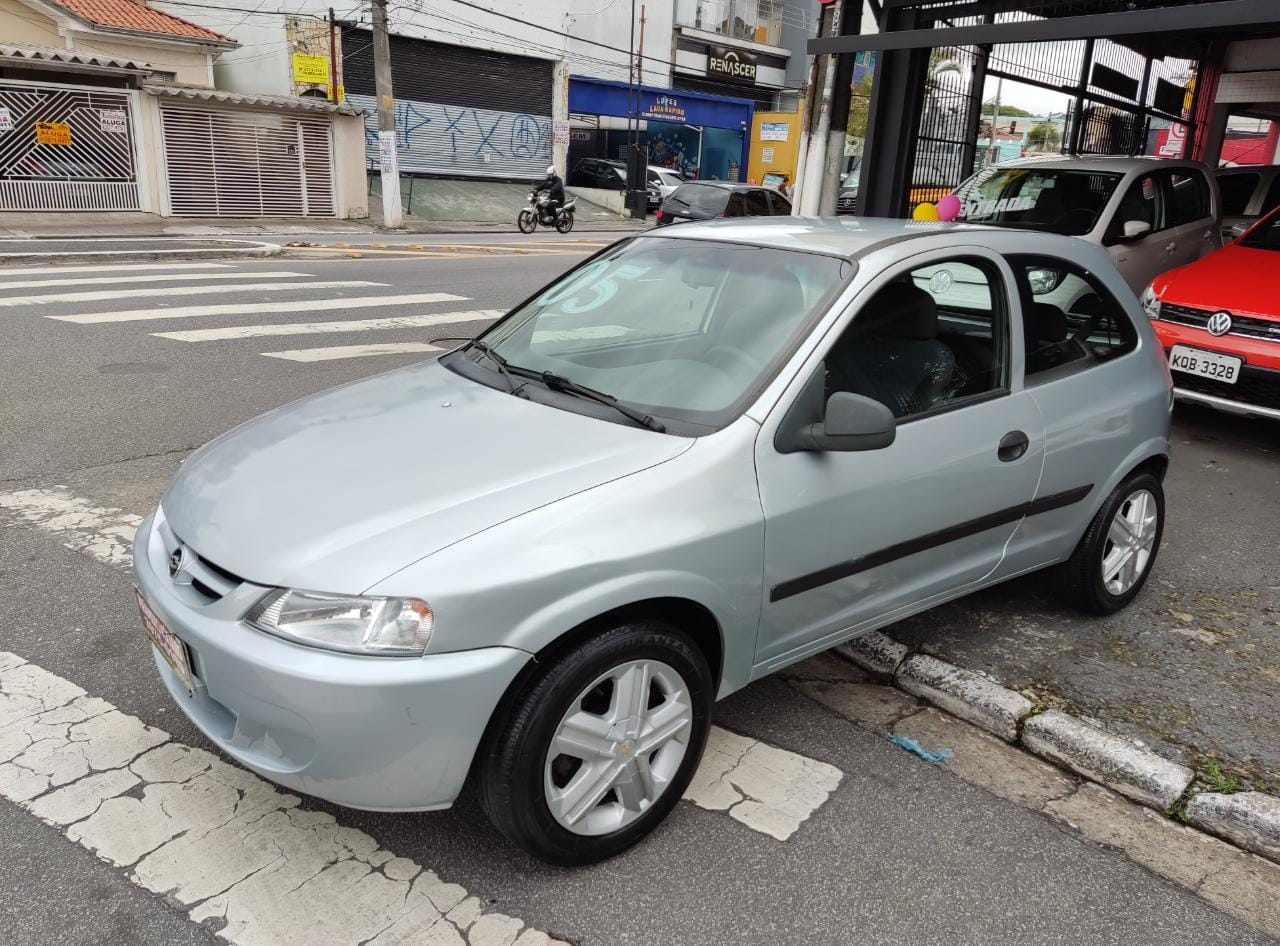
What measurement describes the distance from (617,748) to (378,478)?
94 centimetres

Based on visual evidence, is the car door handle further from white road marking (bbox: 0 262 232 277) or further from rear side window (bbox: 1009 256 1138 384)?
white road marking (bbox: 0 262 232 277)

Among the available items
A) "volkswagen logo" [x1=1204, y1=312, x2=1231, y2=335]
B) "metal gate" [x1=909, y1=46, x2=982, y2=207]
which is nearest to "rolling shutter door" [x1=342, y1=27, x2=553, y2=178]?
"metal gate" [x1=909, y1=46, x2=982, y2=207]

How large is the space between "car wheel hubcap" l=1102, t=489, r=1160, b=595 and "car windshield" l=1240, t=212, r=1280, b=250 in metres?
4.35

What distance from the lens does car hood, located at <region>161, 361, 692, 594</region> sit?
A: 236 centimetres

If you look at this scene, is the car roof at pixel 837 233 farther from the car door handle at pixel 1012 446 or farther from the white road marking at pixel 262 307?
the white road marking at pixel 262 307

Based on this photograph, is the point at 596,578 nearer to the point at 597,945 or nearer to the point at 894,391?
the point at 597,945

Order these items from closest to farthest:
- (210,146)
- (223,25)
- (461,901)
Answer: (461,901), (210,146), (223,25)

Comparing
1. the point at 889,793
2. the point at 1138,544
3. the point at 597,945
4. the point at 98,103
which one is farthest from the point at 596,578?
the point at 98,103

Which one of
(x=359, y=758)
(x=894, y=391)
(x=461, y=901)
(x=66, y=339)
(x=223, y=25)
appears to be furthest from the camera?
(x=223, y=25)

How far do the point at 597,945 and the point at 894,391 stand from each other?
192 cm

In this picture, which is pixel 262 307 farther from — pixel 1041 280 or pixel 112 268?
pixel 1041 280

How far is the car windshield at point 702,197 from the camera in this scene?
1967 cm

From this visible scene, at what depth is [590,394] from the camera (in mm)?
3062

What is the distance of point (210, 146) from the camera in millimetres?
22438
